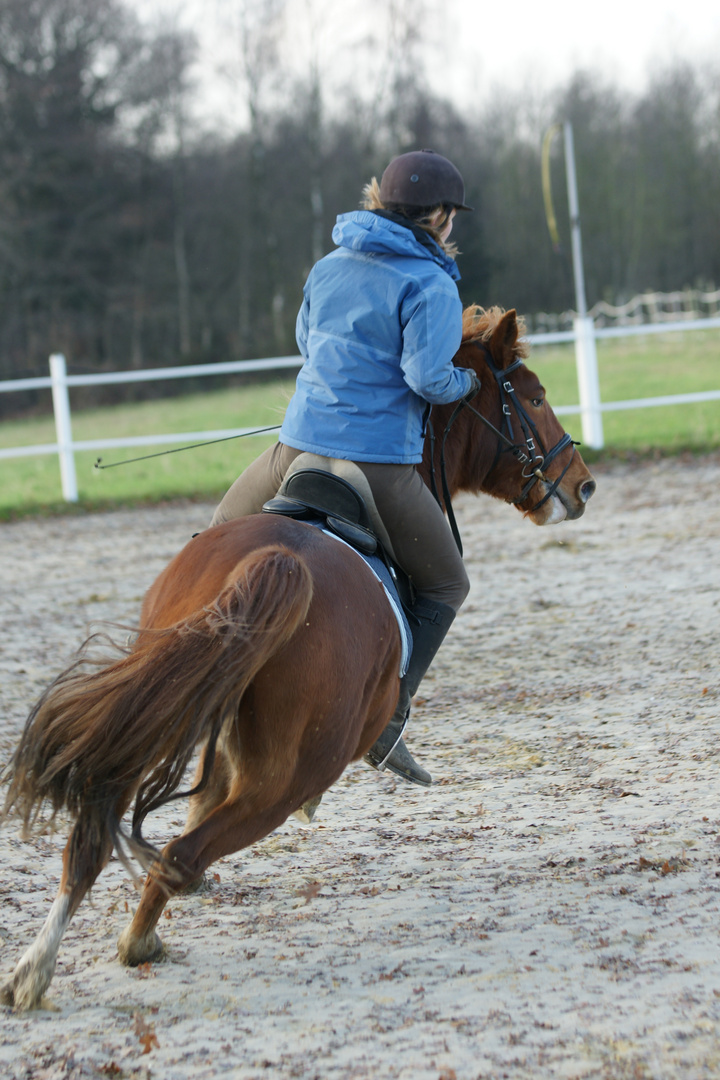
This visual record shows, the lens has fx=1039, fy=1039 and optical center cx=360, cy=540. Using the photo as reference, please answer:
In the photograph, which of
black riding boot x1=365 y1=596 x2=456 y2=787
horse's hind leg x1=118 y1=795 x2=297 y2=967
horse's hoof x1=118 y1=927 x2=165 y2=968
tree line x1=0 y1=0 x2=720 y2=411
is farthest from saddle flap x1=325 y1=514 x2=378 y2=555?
tree line x1=0 y1=0 x2=720 y2=411

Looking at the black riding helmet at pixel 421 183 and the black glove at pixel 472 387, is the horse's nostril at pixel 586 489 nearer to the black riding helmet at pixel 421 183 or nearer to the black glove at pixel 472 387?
the black glove at pixel 472 387

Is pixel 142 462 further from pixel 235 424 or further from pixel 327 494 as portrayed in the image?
pixel 327 494

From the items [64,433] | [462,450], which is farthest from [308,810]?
[64,433]

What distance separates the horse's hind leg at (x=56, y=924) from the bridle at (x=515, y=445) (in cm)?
164

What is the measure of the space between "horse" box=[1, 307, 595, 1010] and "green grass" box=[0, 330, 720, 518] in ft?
3.17

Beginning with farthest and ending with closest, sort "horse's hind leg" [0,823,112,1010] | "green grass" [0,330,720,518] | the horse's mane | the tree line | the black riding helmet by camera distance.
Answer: the tree line
"green grass" [0,330,720,518]
the horse's mane
the black riding helmet
"horse's hind leg" [0,823,112,1010]

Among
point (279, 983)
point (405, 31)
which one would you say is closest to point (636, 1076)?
point (279, 983)

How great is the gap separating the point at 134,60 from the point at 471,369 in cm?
3684

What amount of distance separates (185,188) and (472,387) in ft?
125

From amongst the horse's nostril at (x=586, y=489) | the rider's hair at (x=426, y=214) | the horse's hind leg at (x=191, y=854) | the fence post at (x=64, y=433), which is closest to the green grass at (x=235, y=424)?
the fence post at (x=64, y=433)

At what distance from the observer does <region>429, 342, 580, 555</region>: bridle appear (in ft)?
11.9

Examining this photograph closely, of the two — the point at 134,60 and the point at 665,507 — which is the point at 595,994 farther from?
the point at 134,60

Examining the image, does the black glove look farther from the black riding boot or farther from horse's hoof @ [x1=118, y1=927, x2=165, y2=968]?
horse's hoof @ [x1=118, y1=927, x2=165, y2=968]

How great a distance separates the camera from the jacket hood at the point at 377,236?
10.5 feet
